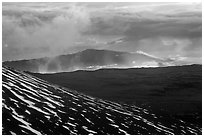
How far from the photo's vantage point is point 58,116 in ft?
44.8

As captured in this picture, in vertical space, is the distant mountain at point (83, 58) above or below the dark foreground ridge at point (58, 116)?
above

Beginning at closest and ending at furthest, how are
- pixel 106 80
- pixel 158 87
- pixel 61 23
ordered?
pixel 61 23 < pixel 158 87 < pixel 106 80

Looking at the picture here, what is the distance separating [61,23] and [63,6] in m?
2.17

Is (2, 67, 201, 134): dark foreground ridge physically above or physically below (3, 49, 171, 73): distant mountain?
below

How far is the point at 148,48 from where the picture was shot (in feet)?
62.6

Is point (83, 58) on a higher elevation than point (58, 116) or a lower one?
higher

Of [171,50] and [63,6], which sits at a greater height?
[63,6]

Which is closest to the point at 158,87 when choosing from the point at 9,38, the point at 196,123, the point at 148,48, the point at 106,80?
the point at 106,80

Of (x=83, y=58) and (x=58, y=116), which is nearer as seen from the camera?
(x=58, y=116)

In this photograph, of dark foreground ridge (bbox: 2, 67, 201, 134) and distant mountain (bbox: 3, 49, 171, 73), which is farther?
distant mountain (bbox: 3, 49, 171, 73)

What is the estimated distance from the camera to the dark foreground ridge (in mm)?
12383

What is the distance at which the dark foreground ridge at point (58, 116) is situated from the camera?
1238 centimetres

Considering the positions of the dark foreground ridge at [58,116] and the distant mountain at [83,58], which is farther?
the distant mountain at [83,58]

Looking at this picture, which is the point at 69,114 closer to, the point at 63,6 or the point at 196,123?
the point at 63,6
